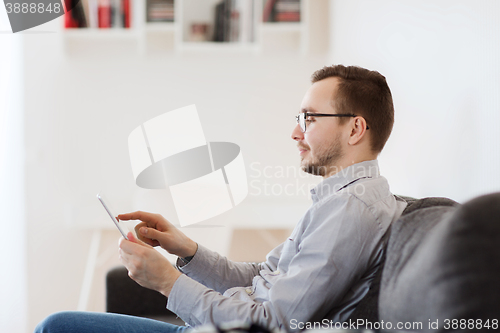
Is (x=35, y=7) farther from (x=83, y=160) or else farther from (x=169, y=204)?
(x=169, y=204)

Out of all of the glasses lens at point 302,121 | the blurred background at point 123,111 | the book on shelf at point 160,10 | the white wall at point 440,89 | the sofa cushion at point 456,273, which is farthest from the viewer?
the book on shelf at point 160,10

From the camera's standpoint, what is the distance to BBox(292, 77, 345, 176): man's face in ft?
4.08

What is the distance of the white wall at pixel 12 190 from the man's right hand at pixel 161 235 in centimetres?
134

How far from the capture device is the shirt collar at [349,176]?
1189mm

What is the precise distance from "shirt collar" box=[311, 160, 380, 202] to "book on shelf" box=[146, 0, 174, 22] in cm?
183

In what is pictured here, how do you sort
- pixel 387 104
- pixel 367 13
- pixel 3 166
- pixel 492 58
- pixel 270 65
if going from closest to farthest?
pixel 492 58
pixel 387 104
pixel 367 13
pixel 3 166
pixel 270 65

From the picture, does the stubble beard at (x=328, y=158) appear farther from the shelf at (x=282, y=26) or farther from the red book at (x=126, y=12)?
the red book at (x=126, y=12)

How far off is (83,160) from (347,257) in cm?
226

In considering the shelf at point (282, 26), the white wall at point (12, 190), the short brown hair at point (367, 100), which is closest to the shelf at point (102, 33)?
the white wall at point (12, 190)

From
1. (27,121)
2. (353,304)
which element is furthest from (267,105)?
(353,304)

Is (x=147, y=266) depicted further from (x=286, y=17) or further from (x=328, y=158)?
(x=286, y=17)

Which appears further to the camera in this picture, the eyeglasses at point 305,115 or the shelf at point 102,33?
the shelf at point 102,33

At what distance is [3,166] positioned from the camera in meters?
2.33

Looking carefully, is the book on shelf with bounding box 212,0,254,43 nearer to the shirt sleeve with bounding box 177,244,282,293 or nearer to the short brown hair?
the short brown hair
